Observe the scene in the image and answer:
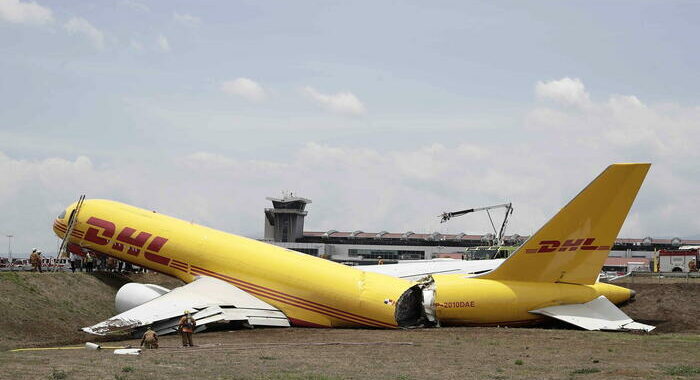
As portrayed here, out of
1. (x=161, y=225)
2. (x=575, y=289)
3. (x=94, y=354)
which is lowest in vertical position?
(x=94, y=354)

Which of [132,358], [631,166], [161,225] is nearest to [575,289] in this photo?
[631,166]

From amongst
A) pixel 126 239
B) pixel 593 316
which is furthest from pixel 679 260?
pixel 126 239

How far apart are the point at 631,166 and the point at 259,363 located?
1653cm

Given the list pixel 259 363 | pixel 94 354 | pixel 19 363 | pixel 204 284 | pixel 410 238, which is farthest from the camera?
pixel 410 238

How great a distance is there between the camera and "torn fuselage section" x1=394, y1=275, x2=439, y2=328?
32250 mm

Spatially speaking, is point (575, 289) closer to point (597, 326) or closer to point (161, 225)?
point (597, 326)

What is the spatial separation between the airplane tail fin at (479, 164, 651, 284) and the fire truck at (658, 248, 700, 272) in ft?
152

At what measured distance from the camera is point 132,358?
21859 mm

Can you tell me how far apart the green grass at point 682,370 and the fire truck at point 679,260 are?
57.5m

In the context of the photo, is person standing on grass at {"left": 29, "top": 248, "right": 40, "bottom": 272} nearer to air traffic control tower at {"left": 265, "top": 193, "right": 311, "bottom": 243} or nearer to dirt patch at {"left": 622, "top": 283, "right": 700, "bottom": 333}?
dirt patch at {"left": 622, "top": 283, "right": 700, "bottom": 333}

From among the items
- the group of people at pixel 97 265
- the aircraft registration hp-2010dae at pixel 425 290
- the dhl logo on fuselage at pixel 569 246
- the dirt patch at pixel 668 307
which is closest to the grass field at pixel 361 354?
the dirt patch at pixel 668 307

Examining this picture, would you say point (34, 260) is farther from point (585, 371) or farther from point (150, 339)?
point (585, 371)

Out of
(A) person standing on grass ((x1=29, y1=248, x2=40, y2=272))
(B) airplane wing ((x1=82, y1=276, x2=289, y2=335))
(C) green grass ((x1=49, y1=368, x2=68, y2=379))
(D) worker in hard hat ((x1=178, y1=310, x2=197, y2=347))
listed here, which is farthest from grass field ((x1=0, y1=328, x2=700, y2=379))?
(A) person standing on grass ((x1=29, y1=248, x2=40, y2=272))

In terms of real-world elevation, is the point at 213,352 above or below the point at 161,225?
below
